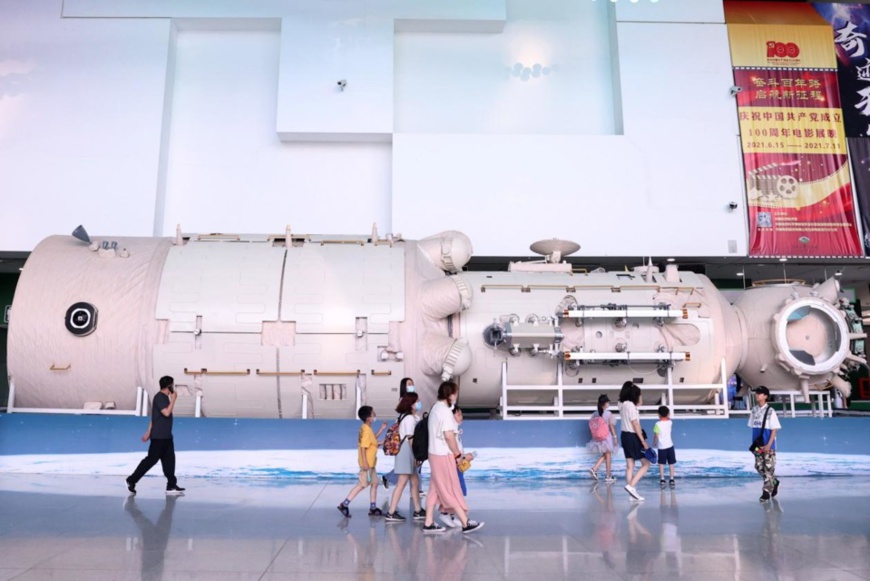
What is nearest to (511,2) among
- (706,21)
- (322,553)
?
(706,21)

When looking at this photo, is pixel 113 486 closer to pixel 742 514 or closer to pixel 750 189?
pixel 742 514

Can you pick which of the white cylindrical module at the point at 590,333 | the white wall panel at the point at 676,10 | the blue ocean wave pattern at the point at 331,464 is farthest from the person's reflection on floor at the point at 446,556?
the white wall panel at the point at 676,10

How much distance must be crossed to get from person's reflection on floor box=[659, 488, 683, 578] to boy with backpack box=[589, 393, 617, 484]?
1164 mm

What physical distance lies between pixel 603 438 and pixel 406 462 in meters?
3.69

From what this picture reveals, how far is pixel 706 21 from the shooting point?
50.1ft

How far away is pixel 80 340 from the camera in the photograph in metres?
8.97

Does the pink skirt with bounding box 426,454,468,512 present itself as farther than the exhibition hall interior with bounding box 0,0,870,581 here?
No

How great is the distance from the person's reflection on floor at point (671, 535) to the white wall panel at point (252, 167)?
9502 mm

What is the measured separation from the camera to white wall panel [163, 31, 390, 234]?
48.6ft

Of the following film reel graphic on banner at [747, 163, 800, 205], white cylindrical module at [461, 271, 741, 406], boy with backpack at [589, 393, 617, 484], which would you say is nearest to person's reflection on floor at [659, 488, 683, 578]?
boy with backpack at [589, 393, 617, 484]

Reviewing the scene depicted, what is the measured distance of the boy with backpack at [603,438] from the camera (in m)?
8.68

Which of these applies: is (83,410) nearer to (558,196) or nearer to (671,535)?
(671,535)

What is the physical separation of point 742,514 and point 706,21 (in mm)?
12773

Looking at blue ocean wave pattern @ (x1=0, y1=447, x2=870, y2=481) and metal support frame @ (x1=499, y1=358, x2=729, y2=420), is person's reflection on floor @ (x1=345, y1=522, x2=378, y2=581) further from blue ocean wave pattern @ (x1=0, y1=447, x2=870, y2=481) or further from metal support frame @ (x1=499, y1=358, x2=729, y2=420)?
metal support frame @ (x1=499, y1=358, x2=729, y2=420)
